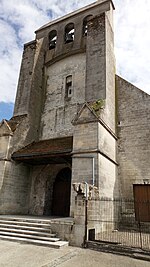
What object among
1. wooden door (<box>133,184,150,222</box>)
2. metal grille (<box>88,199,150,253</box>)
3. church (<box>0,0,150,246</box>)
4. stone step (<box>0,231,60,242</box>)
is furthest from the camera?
wooden door (<box>133,184,150,222</box>)

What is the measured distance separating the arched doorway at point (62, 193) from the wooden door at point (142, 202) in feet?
Result: 12.3

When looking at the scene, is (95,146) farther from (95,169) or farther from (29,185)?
(29,185)

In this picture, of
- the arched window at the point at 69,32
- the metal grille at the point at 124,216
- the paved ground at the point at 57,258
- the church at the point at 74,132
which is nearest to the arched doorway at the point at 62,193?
the church at the point at 74,132

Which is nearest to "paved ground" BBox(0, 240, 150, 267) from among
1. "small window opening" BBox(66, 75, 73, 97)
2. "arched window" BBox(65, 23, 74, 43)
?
"small window opening" BBox(66, 75, 73, 97)

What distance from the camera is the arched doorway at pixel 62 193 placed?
11.5 m

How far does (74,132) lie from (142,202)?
15.4 feet

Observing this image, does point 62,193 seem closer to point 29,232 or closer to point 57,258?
→ point 29,232

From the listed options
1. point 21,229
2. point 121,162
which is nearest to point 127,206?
point 121,162

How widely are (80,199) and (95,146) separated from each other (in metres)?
2.55

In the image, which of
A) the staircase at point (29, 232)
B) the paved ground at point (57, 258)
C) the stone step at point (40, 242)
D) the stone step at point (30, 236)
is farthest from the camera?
the stone step at point (30, 236)

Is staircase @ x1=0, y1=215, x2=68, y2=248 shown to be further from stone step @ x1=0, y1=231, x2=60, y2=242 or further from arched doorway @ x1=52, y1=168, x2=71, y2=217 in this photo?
arched doorway @ x1=52, y1=168, x2=71, y2=217

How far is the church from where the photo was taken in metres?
8.76

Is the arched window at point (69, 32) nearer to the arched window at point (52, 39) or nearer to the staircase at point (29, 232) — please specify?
the arched window at point (52, 39)

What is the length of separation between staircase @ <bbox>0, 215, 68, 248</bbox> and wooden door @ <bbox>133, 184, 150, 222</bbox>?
4560 mm
